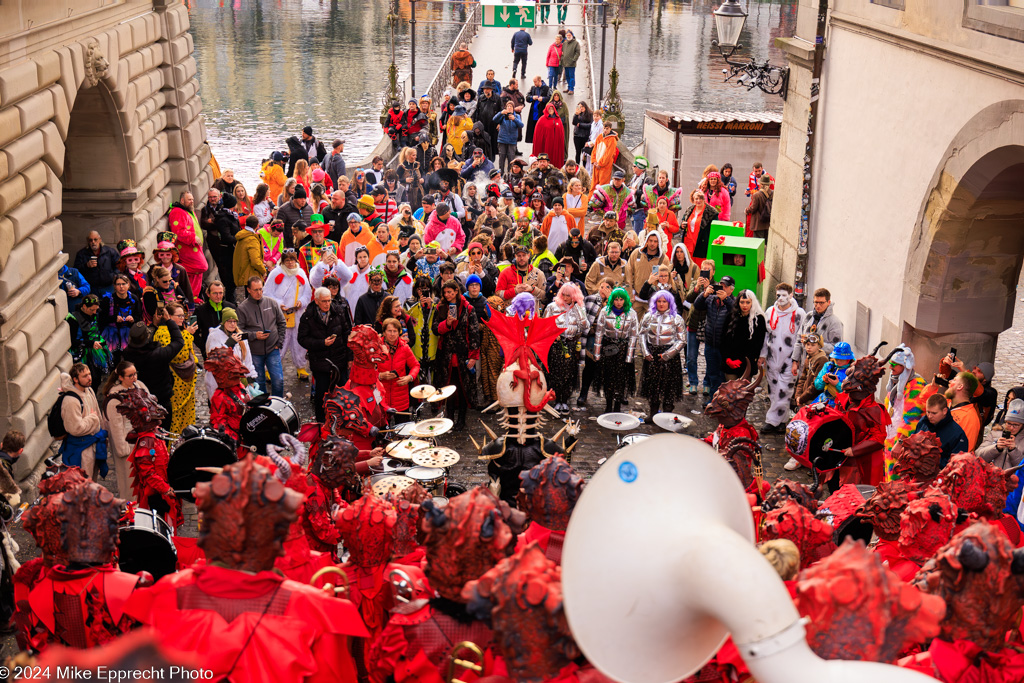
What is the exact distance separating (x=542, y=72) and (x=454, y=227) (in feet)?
52.4

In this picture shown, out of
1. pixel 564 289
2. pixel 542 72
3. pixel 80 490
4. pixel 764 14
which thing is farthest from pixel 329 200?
pixel 764 14

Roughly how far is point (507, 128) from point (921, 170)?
1117 cm

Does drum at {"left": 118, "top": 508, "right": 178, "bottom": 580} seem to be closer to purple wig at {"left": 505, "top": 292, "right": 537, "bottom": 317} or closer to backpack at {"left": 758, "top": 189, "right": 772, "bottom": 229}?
purple wig at {"left": 505, "top": 292, "right": 537, "bottom": 317}

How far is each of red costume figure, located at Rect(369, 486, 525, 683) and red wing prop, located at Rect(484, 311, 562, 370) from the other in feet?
11.4

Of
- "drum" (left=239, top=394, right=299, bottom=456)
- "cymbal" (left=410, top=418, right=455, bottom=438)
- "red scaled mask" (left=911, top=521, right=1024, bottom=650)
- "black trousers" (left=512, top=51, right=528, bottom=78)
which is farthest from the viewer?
"black trousers" (left=512, top=51, right=528, bottom=78)

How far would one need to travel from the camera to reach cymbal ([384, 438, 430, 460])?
859cm

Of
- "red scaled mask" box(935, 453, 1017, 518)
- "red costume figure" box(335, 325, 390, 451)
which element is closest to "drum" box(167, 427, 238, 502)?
"red costume figure" box(335, 325, 390, 451)

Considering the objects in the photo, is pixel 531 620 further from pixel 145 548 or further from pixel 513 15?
pixel 513 15

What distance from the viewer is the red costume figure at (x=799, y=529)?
5.25 meters

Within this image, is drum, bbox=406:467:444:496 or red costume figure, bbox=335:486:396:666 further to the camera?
drum, bbox=406:467:444:496

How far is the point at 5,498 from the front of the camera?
25.2 ft

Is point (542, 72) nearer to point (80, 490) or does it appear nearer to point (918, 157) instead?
point (918, 157)

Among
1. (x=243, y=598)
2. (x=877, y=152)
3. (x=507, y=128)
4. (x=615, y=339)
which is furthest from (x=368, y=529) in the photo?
(x=507, y=128)

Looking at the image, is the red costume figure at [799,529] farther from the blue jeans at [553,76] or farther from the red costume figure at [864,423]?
the blue jeans at [553,76]
